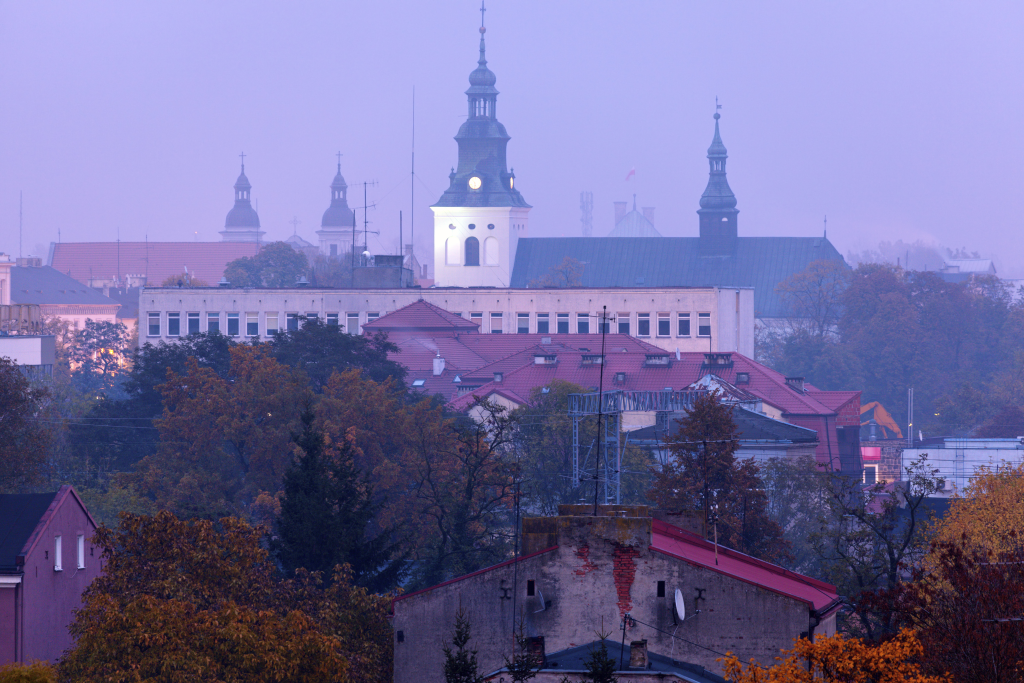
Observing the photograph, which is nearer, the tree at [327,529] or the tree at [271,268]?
the tree at [327,529]

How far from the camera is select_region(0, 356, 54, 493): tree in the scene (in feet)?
170

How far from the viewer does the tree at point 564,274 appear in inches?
6954

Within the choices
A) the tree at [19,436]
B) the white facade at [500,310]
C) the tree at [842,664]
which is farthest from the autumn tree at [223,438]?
the white facade at [500,310]

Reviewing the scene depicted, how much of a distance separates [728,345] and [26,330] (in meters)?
60.2

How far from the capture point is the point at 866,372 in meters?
147

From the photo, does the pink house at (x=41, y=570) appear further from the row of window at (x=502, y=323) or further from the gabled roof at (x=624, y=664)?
the row of window at (x=502, y=323)

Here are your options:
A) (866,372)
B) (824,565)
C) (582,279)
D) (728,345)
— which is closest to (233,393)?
(824,565)

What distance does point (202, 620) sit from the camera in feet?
86.8

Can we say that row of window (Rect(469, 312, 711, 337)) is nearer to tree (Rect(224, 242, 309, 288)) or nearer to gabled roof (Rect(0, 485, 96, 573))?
tree (Rect(224, 242, 309, 288))

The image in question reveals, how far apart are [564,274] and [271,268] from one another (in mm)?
33706

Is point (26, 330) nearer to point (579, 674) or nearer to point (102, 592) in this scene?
point (102, 592)

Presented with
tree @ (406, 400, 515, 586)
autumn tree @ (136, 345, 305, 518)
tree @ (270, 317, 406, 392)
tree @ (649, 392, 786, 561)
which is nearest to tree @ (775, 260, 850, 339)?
tree @ (270, 317, 406, 392)

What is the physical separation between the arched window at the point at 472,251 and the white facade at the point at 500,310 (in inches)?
1796

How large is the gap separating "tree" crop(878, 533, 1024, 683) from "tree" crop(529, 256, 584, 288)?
150 meters
